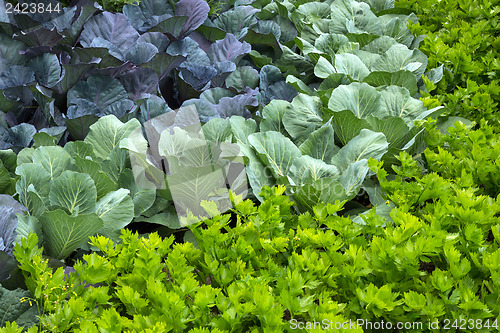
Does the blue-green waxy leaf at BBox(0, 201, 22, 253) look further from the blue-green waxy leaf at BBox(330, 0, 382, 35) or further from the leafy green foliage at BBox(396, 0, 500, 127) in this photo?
the blue-green waxy leaf at BBox(330, 0, 382, 35)

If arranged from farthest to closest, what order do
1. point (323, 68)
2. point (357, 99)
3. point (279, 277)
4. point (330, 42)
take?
point (330, 42)
point (323, 68)
point (357, 99)
point (279, 277)

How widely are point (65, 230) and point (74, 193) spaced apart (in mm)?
220

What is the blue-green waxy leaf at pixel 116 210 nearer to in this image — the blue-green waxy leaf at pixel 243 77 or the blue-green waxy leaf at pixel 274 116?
the blue-green waxy leaf at pixel 274 116

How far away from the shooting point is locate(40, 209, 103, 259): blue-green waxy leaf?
1761 mm

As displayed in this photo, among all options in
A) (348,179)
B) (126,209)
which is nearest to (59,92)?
(126,209)

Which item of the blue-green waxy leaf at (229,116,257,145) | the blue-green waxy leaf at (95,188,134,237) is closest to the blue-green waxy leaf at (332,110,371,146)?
the blue-green waxy leaf at (229,116,257,145)

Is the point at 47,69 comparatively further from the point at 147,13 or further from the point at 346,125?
the point at 346,125

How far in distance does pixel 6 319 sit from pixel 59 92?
1486 mm

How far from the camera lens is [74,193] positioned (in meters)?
1.96

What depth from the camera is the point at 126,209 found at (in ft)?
6.64

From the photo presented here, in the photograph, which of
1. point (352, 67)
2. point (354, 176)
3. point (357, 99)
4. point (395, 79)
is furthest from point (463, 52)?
point (354, 176)

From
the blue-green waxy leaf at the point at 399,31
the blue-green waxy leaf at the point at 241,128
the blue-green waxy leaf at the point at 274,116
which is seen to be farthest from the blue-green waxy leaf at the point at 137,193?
the blue-green waxy leaf at the point at 399,31

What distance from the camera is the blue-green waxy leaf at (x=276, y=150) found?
89.4 inches

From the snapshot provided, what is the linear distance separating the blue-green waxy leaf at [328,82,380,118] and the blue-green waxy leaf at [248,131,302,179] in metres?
0.41
